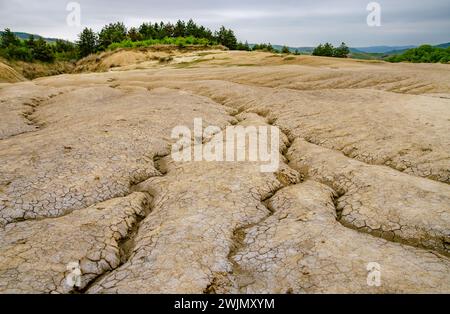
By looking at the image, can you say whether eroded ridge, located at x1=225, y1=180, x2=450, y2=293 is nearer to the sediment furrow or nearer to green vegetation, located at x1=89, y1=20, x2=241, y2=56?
the sediment furrow

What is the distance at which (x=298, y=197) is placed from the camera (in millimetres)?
11086

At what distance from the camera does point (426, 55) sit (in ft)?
348

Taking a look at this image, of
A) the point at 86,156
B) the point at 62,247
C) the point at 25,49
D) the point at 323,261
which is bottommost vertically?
the point at 323,261

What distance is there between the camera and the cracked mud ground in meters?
7.40

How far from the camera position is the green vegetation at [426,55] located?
332 ft

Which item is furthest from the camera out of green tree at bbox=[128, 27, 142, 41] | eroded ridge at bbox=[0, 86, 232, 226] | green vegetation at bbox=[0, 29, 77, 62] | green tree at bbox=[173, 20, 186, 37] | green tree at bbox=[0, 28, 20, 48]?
green tree at bbox=[173, 20, 186, 37]

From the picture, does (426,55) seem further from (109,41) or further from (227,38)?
(109,41)

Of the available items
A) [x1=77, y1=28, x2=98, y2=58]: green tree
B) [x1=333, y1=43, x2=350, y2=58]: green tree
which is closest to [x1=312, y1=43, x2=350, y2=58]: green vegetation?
[x1=333, y1=43, x2=350, y2=58]: green tree

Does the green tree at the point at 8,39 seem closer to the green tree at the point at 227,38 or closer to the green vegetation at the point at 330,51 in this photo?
the green tree at the point at 227,38

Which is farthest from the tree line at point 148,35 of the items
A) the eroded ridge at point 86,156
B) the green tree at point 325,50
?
the eroded ridge at point 86,156

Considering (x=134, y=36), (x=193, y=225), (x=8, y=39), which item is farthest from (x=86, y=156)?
(x=134, y=36)
